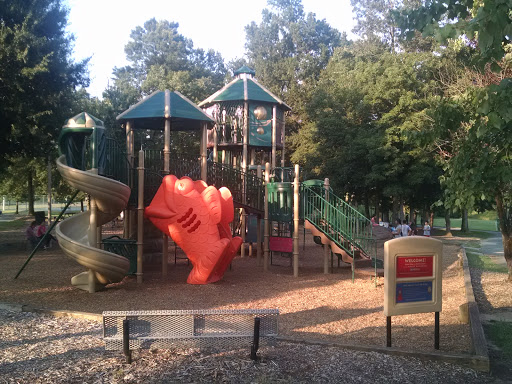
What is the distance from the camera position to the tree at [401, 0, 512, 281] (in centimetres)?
438

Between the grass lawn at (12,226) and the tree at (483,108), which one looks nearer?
the tree at (483,108)

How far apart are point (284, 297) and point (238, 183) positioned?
16.3 feet

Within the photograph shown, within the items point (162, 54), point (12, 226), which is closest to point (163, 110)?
point (12, 226)

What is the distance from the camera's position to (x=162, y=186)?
12.0 metres

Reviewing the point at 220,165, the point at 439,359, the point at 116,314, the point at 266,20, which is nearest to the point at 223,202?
the point at 220,165

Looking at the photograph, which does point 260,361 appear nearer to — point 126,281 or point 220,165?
point 126,281

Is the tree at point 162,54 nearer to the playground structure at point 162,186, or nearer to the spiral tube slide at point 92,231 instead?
the playground structure at point 162,186

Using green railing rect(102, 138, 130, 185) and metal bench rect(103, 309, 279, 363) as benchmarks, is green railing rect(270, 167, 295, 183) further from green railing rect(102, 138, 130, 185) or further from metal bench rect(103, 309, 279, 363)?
metal bench rect(103, 309, 279, 363)

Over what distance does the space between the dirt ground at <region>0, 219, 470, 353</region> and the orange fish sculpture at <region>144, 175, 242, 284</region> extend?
23.2 inches

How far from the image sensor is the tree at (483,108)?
4378mm

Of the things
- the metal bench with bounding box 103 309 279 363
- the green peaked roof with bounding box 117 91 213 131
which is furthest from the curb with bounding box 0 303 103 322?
the green peaked roof with bounding box 117 91 213 131

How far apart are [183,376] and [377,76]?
99.5 feet

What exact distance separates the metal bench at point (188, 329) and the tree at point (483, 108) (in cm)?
372

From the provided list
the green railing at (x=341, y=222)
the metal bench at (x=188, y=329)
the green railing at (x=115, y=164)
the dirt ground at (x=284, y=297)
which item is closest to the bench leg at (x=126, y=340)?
the metal bench at (x=188, y=329)
